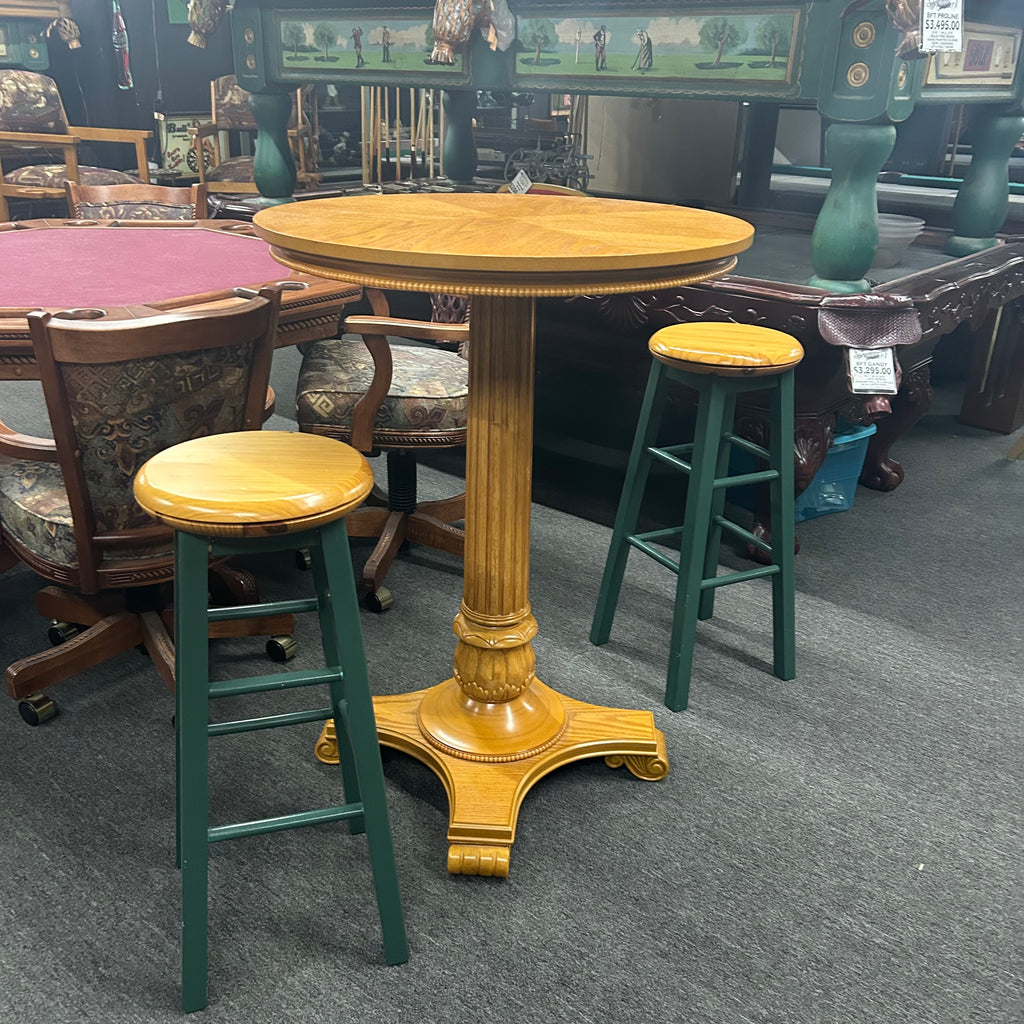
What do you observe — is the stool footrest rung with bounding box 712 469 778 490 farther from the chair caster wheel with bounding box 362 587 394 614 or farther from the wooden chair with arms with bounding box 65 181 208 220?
the wooden chair with arms with bounding box 65 181 208 220

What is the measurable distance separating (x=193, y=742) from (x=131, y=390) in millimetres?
690

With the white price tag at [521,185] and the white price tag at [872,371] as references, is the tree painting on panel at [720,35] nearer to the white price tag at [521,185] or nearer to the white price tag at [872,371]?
the white price tag at [521,185]

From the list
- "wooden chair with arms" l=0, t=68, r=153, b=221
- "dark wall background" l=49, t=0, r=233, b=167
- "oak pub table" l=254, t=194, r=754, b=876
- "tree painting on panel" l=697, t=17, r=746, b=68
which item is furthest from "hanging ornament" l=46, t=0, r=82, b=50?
"oak pub table" l=254, t=194, r=754, b=876

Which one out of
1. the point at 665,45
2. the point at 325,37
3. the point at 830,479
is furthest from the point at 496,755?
the point at 325,37

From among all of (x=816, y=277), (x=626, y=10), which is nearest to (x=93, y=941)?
(x=816, y=277)

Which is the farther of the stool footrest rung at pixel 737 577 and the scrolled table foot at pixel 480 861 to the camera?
the stool footrest rung at pixel 737 577

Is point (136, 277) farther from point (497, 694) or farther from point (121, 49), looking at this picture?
point (121, 49)

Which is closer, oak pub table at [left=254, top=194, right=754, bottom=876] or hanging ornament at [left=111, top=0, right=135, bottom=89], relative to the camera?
oak pub table at [left=254, top=194, right=754, bottom=876]

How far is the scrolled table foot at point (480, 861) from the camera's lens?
165 centimetres

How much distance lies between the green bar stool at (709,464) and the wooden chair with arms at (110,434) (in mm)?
862

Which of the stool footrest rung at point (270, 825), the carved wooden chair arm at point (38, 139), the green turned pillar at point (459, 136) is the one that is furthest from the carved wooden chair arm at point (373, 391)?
the carved wooden chair arm at point (38, 139)

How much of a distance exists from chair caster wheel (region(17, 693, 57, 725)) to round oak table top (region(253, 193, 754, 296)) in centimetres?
115

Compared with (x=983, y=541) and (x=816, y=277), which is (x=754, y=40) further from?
(x=983, y=541)

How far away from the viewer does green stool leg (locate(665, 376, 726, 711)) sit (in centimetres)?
200
